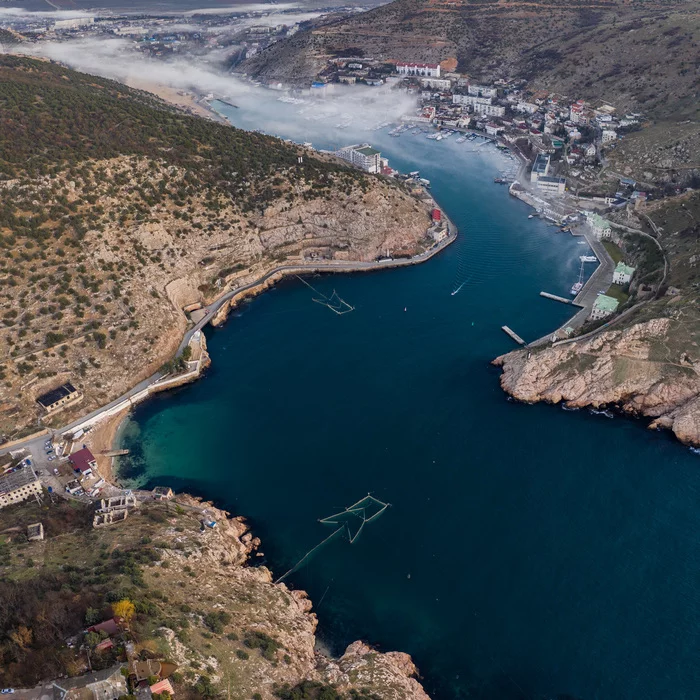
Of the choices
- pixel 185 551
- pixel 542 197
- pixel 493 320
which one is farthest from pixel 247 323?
pixel 542 197

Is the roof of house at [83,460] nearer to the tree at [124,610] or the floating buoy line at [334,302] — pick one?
the tree at [124,610]

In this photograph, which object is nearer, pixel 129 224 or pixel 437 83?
pixel 129 224

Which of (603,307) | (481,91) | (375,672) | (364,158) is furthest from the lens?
(481,91)

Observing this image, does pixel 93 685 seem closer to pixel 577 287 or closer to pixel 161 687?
pixel 161 687

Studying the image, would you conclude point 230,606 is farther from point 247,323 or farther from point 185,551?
point 247,323

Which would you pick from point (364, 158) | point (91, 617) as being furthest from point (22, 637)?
point (364, 158)

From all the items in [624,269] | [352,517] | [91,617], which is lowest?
[352,517]

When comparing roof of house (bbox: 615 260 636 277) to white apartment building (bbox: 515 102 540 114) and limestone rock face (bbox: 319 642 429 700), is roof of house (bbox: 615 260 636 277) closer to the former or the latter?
limestone rock face (bbox: 319 642 429 700)
